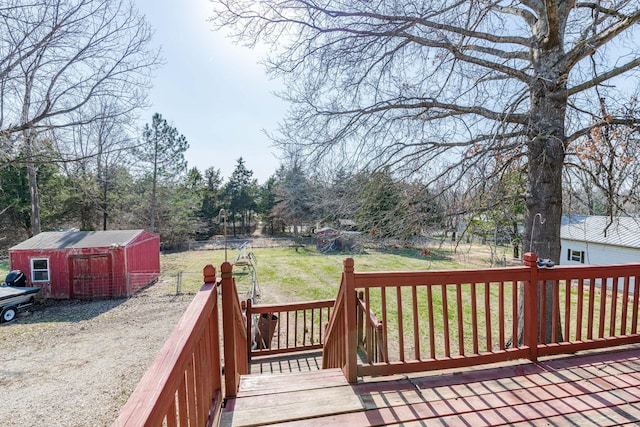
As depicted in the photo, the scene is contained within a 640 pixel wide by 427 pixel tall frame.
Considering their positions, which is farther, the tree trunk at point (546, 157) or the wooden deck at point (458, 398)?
the tree trunk at point (546, 157)

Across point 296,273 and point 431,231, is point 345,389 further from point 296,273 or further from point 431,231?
point 296,273

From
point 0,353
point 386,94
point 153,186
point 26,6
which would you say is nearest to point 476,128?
point 386,94

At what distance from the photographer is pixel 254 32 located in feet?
12.9

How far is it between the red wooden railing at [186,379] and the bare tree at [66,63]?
4.92 meters

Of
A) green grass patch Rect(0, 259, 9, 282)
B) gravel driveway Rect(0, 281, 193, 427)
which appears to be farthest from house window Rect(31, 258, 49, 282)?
green grass patch Rect(0, 259, 9, 282)

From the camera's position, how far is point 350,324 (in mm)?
2309

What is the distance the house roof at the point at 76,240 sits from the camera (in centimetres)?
1104

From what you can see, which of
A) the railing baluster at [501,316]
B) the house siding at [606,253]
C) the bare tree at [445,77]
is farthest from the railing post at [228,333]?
the house siding at [606,253]

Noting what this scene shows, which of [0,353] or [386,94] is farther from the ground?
[386,94]

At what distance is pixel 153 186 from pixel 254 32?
1948 cm

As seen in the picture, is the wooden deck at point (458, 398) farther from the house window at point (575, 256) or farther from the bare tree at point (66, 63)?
the house window at point (575, 256)

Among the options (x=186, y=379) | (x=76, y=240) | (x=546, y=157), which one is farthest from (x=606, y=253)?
(x=76, y=240)

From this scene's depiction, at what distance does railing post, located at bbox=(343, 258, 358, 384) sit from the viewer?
7.52 ft

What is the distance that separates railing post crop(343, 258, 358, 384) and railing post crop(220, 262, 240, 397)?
34.8 inches
